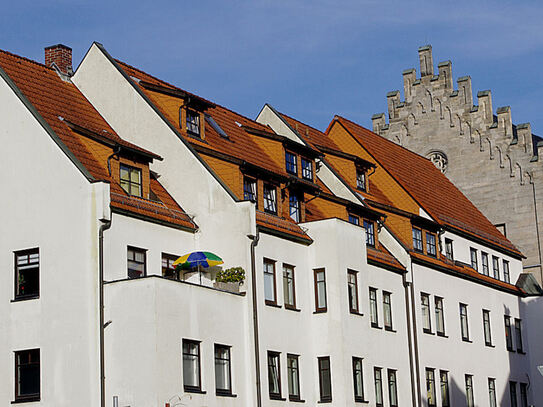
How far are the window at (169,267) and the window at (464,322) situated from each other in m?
20.6

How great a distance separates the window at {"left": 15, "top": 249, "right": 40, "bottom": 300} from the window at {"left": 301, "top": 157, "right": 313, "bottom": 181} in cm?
1636

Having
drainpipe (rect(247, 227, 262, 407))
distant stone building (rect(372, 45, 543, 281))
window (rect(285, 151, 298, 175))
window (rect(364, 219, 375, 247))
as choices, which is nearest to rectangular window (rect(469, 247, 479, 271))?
distant stone building (rect(372, 45, 543, 281))

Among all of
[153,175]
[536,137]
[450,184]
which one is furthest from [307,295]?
[536,137]

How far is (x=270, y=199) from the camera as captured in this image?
152ft

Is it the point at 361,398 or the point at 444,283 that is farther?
the point at 444,283

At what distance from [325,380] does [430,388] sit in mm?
10179

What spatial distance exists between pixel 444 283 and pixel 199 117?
53.9 ft

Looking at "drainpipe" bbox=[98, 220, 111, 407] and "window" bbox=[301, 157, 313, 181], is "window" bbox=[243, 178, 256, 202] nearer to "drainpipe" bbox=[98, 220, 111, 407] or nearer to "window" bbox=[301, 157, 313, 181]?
"window" bbox=[301, 157, 313, 181]

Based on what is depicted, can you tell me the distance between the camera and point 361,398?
4581 cm

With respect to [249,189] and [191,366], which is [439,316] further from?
[191,366]

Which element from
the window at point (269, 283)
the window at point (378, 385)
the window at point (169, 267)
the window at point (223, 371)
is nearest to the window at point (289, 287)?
the window at point (269, 283)

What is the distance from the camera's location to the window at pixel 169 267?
41.1 meters

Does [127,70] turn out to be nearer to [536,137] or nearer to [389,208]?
[389,208]

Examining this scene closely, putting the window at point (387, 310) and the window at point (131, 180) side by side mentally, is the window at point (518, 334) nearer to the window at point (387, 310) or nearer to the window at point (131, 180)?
the window at point (387, 310)
